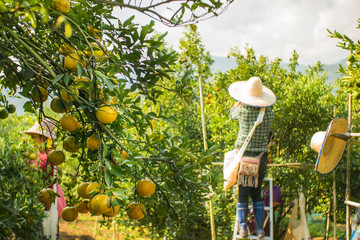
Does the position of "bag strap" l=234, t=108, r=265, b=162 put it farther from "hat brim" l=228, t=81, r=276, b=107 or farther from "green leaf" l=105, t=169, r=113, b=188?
"green leaf" l=105, t=169, r=113, b=188

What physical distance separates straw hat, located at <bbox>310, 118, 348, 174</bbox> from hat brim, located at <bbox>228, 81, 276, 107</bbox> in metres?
0.57

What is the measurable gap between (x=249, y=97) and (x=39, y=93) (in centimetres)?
223

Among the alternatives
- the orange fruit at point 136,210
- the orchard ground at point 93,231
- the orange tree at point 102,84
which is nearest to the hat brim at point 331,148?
the orange tree at point 102,84

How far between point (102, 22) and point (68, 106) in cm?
50

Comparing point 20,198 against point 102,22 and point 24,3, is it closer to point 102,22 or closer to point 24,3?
point 102,22

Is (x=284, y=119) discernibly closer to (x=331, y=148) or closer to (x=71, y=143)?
(x=331, y=148)

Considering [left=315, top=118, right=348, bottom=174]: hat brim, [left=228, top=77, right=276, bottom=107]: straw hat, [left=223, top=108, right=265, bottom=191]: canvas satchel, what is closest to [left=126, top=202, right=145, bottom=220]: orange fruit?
[left=315, top=118, right=348, bottom=174]: hat brim

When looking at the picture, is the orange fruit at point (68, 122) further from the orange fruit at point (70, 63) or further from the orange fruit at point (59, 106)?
the orange fruit at point (70, 63)

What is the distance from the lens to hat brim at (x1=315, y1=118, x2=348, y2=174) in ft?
9.32

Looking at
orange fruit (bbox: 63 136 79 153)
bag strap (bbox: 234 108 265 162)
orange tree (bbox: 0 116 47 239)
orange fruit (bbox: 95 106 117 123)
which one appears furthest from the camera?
orange tree (bbox: 0 116 47 239)

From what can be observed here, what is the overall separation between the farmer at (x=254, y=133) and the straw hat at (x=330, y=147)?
1.73ft

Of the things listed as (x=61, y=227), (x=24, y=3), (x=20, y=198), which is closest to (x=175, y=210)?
(x=24, y=3)

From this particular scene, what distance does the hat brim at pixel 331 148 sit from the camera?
9.32 feet

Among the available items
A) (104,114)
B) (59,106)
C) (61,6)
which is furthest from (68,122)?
(61,6)
